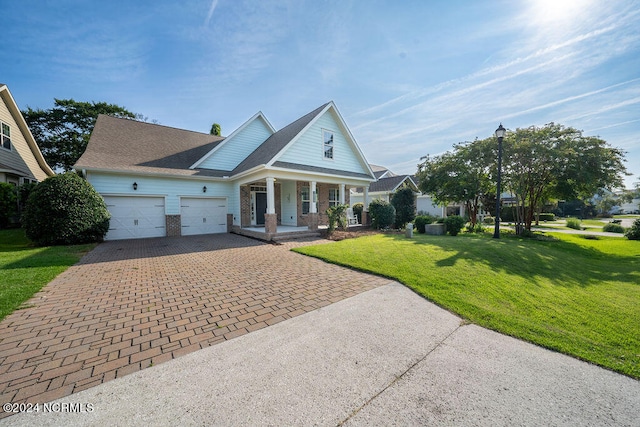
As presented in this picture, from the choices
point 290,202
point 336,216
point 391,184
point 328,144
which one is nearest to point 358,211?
point 336,216

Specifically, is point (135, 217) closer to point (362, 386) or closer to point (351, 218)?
point (351, 218)

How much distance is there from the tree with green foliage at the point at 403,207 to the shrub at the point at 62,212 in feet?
52.1

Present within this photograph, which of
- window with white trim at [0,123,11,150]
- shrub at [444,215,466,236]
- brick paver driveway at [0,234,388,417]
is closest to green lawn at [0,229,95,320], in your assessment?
brick paver driveway at [0,234,388,417]

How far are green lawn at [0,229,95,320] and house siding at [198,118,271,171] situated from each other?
7.39 meters

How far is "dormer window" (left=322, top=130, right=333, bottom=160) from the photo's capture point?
14164 millimetres

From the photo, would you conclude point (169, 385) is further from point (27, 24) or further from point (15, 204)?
point (15, 204)

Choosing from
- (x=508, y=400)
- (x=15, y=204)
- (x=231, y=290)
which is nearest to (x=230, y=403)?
(x=508, y=400)

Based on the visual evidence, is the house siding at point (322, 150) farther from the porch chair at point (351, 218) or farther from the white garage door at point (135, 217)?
the white garage door at point (135, 217)

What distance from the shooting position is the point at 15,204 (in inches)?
509

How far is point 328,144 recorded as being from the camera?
14336 mm

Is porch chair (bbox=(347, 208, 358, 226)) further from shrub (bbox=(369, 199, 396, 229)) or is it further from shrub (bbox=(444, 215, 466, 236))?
shrub (bbox=(444, 215, 466, 236))

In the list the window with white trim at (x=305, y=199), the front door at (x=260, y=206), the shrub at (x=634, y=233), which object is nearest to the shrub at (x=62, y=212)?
the front door at (x=260, y=206)

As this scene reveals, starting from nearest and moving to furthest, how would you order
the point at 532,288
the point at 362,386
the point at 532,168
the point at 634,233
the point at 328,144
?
the point at 362,386, the point at 532,288, the point at 532,168, the point at 634,233, the point at 328,144

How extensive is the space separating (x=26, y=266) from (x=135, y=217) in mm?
6140
